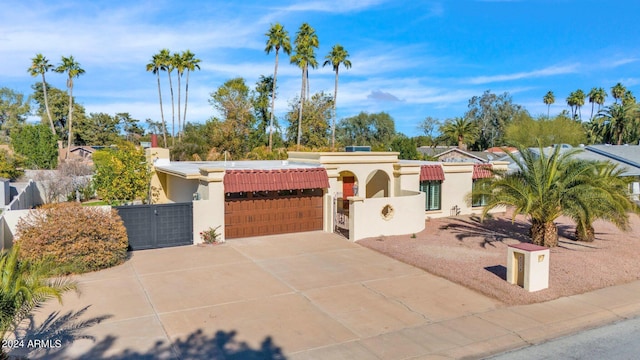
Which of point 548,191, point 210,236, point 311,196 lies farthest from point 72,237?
point 548,191

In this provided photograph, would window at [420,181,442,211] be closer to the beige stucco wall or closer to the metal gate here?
the beige stucco wall

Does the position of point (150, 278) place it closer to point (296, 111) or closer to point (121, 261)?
point (121, 261)

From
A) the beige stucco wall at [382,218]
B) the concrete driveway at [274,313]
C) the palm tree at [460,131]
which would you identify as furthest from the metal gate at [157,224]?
the palm tree at [460,131]

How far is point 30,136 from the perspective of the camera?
127 feet

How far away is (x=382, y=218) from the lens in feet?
57.9

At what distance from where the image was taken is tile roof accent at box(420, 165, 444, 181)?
21.9 metres

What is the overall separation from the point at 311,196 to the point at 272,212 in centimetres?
181

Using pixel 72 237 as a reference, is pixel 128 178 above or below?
above

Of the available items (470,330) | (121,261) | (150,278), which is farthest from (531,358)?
(121,261)

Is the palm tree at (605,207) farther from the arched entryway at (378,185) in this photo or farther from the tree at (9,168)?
the tree at (9,168)

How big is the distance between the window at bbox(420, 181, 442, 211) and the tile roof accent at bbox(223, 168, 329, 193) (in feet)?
20.5

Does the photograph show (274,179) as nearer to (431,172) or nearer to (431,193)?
(431,172)

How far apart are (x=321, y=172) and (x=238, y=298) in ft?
27.7

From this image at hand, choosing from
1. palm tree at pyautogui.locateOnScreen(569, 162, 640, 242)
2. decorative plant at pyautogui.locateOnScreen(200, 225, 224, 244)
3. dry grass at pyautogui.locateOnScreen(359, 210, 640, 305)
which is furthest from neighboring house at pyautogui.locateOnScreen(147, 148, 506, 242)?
palm tree at pyautogui.locateOnScreen(569, 162, 640, 242)
